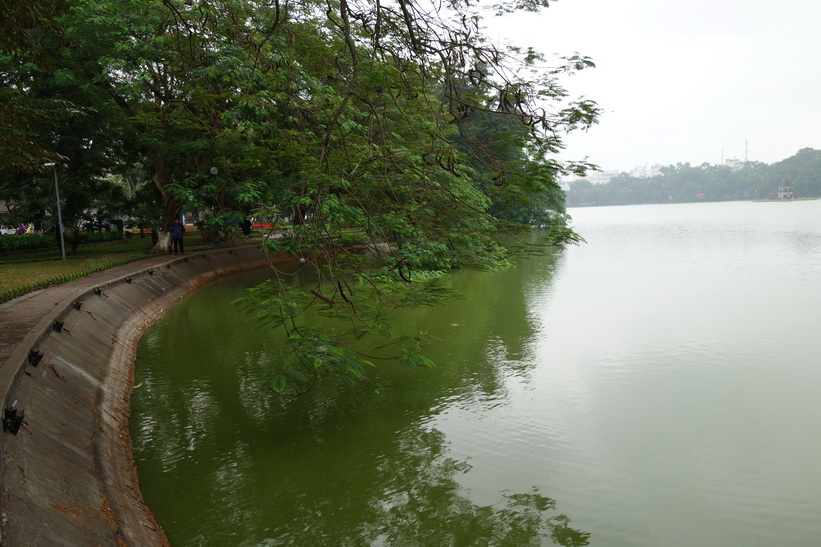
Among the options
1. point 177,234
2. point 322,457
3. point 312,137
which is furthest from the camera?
point 177,234

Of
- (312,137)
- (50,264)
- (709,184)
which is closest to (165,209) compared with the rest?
(50,264)

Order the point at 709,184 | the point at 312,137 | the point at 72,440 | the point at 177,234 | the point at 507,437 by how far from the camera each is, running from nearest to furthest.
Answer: the point at 72,440
the point at 507,437
the point at 312,137
the point at 177,234
the point at 709,184

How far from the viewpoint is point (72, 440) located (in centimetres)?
474

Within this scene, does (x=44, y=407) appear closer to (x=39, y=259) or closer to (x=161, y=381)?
(x=161, y=381)

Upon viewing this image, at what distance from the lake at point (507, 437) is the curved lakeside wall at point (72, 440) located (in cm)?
27

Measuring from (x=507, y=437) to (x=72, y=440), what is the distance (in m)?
3.73

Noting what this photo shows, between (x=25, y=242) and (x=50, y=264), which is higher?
(x=25, y=242)

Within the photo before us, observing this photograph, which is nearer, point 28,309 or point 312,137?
point 312,137

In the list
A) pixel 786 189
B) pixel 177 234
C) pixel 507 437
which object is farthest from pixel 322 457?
pixel 786 189

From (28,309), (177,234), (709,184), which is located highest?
(709,184)

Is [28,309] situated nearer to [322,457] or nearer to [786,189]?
[322,457]

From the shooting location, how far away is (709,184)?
100m

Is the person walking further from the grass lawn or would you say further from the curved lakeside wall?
the curved lakeside wall

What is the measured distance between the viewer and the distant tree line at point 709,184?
82812mm
